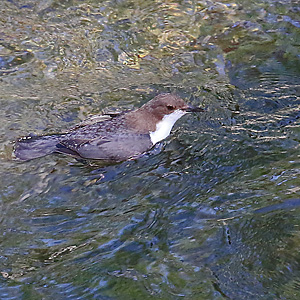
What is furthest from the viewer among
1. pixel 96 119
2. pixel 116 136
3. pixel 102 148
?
pixel 96 119

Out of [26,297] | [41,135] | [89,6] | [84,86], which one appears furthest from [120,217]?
[89,6]

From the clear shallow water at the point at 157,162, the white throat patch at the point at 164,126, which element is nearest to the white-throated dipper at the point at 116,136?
the white throat patch at the point at 164,126

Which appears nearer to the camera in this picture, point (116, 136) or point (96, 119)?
point (116, 136)

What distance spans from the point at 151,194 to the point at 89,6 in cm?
491

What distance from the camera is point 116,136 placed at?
5.63 metres

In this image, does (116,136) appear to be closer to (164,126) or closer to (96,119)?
(96,119)

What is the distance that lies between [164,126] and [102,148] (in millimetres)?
956

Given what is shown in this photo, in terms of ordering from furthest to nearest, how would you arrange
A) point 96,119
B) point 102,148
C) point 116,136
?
point 96,119 → point 116,136 → point 102,148

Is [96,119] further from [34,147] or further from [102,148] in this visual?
[34,147]

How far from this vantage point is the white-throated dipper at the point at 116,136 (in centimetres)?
553

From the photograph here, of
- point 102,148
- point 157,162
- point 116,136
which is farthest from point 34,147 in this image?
point 157,162

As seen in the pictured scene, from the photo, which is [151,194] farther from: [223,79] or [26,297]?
[223,79]

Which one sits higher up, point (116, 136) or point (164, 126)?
point (116, 136)

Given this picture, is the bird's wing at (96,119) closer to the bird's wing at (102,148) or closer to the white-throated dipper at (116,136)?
the white-throated dipper at (116,136)
